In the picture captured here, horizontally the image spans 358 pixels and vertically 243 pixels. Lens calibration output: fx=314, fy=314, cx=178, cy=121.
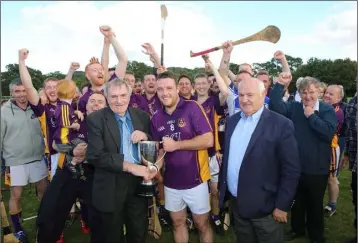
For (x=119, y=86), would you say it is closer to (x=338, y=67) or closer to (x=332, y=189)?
(x=332, y=189)

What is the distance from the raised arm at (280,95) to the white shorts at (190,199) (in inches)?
57.3

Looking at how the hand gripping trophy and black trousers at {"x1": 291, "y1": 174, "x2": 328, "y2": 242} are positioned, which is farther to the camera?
black trousers at {"x1": 291, "y1": 174, "x2": 328, "y2": 242}

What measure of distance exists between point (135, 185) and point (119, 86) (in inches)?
40.6

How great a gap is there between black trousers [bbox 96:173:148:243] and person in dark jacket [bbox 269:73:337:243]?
2207mm

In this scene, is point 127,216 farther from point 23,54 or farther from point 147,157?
point 23,54

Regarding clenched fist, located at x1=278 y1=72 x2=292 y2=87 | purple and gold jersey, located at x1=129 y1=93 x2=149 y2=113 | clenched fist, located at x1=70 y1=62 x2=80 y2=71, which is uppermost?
clenched fist, located at x1=70 y1=62 x2=80 y2=71

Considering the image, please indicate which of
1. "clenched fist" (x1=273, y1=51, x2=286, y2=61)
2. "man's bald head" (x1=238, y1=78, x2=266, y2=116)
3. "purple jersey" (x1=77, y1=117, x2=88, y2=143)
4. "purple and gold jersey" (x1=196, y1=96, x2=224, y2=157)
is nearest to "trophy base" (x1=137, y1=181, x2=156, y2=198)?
"purple jersey" (x1=77, y1=117, x2=88, y2=143)

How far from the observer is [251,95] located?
10.0 ft

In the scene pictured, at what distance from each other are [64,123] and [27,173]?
4.99 ft

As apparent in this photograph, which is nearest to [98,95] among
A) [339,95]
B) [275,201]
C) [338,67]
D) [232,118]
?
[232,118]

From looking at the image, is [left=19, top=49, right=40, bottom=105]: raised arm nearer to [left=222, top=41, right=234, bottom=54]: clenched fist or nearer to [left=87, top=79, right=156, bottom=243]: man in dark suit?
[left=87, top=79, right=156, bottom=243]: man in dark suit

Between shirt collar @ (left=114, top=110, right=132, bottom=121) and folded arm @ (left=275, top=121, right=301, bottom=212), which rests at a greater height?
shirt collar @ (left=114, top=110, right=132, bottom=121)

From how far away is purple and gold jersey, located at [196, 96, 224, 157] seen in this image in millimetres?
5047

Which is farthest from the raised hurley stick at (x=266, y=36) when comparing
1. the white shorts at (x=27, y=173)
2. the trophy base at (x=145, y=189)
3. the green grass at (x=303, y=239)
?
the white shorts at (x=27, y=173)
